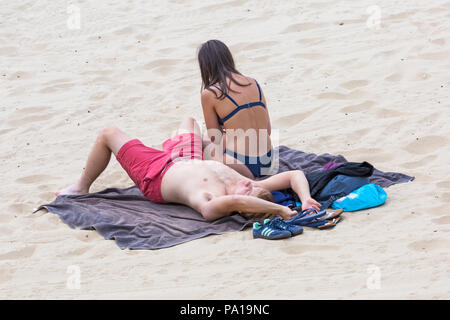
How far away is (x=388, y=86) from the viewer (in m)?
6.47

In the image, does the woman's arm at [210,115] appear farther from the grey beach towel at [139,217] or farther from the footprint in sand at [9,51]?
the footprint in sand at [9,51]

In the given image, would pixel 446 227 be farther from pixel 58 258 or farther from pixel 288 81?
pixel 288 81

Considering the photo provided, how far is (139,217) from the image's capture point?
461 centimetres

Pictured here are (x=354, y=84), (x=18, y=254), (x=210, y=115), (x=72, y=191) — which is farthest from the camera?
(x=354, y=84)

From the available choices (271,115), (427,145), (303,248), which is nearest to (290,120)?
(271,115)

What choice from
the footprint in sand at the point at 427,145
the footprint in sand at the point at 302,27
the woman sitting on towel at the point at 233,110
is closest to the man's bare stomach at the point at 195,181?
the woman sitting on towel at the point at 233,110

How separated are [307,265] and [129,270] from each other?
103 centimetres

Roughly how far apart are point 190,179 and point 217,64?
1.00m

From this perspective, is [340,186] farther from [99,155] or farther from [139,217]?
[99,155]

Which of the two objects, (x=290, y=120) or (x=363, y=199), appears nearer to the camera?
(x=363, y=199)

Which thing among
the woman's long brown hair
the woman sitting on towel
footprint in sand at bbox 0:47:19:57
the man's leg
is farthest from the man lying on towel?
footprint in sand at bbox 0:47:19:57

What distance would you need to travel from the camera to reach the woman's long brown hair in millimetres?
5043

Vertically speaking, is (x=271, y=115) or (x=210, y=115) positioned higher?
(x=210, y=115)

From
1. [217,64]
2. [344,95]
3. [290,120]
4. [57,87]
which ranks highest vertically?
[217,64]
